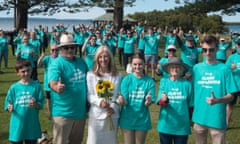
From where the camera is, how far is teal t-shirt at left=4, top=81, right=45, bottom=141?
562cm

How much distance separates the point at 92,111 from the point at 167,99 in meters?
0.97

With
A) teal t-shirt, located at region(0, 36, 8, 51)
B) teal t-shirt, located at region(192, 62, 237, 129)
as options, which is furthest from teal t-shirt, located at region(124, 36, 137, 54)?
teal t-shirt, located at region(192, 62, 237, 129)

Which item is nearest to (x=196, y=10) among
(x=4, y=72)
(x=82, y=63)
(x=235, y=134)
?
(x=4, y=72)

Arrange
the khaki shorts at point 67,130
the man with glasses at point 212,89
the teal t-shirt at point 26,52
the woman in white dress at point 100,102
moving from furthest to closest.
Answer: the teal t-shirt at point 26,52, the khaki shorts at point 67,130, the woman in white dress at point 100,102, the man with glasses at point 212,89

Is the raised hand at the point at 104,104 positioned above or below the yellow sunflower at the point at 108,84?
below

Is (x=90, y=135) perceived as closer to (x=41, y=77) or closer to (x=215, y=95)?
(x=215, y=95)

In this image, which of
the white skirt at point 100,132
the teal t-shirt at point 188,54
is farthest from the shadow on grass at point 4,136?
the teal t-shirt at point 188,54

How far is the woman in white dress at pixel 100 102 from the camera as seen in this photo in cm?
538

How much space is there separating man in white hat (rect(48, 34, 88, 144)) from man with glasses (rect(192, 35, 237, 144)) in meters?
1.47

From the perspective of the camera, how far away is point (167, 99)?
210 inches

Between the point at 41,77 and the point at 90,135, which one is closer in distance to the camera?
the point at 90,135

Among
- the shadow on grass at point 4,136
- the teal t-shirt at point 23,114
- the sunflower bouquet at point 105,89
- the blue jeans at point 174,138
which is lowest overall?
the shadow on grass at point 4,136

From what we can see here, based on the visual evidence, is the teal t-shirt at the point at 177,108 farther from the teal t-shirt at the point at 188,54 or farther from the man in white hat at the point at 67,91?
the teal t-shirt at the point at 188,54

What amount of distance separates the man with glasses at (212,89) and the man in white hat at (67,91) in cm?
147
